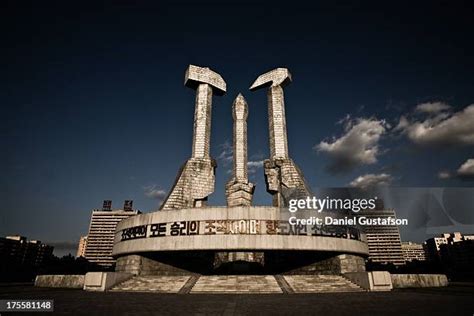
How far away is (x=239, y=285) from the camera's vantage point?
22.7 meters

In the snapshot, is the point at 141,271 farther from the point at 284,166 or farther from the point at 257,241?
the point at 284,166

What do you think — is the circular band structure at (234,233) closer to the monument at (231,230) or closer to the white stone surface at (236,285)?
the monument at (231,230)

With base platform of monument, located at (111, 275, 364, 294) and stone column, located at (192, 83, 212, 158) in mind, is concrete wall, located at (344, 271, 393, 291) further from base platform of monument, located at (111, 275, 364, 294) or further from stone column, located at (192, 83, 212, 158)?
stone column, located at (192, 83, 212, 158)

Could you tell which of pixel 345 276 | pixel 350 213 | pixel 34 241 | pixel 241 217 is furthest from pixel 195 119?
pixel 34 241

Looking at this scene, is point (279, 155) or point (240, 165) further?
point (240, 165)

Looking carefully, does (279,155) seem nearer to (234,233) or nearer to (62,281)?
(234,233)

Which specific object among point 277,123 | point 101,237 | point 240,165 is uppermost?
point 277,123

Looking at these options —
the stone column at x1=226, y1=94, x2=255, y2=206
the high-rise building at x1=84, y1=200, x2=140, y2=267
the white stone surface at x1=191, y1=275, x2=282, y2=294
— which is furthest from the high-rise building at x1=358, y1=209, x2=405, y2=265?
the white stone surface at x1=191, y1=275, x2=282, y2=294

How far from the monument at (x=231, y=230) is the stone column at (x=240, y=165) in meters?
0.16

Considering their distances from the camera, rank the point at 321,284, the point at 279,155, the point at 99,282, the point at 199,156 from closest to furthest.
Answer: the point at 99,282 < the point at 321,284 < the point at 199,156 < the point at 279,155

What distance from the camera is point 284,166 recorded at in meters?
40.9

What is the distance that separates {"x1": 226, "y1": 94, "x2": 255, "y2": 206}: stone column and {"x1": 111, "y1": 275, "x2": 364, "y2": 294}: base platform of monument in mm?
17392

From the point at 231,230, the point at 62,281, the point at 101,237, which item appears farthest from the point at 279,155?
the point at 101,237

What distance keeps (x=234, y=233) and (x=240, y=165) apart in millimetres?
17661
